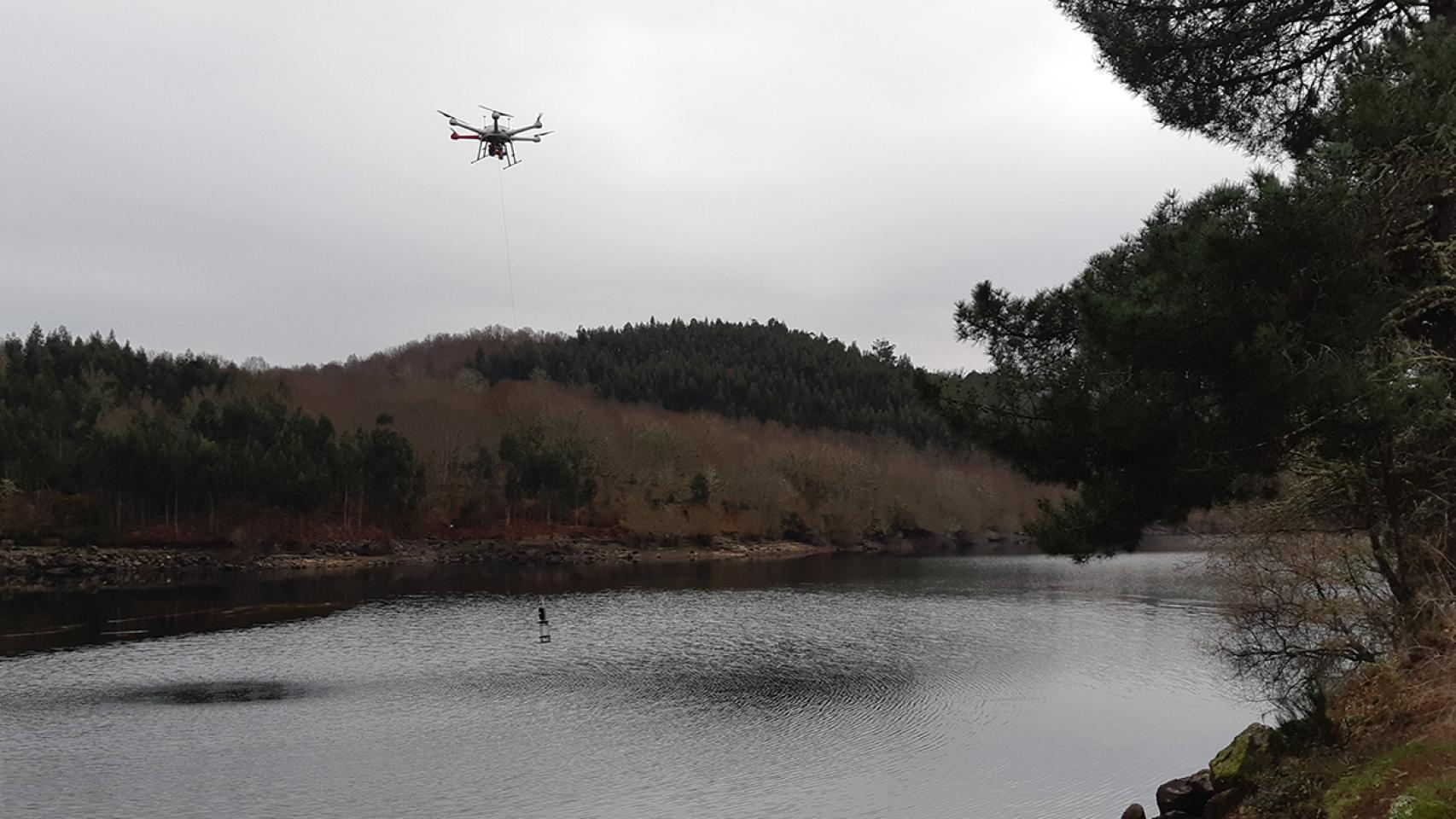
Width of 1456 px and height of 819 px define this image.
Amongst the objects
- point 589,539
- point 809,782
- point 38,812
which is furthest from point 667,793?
point 589,539

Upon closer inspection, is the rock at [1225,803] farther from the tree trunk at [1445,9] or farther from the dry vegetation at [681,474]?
the dry vegetation at [681,474]

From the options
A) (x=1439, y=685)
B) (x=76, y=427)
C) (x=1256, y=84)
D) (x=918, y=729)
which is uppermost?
(x=76, y=427)

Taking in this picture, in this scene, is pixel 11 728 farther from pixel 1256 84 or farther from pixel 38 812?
pixel 1256 84

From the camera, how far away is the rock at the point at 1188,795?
15422 mm

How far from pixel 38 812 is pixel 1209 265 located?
74.3 feet

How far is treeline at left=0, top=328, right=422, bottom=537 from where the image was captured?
8138cm

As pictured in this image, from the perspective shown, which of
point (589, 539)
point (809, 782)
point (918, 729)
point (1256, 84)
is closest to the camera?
point (1256, 84)

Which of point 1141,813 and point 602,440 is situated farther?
point 602,440

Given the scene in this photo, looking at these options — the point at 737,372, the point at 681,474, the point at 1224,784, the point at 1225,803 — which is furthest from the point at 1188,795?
the point at 737,372

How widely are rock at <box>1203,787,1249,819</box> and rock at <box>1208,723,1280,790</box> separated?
0.44 feet

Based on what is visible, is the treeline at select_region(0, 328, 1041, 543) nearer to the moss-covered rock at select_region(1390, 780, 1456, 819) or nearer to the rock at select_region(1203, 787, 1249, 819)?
the rock at select_region(1203, 787, 1249, 819)

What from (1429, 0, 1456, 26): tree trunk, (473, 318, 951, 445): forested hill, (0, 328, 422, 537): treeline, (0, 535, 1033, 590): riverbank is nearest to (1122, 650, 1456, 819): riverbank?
(1429, 0, 1456, 26): tree trunk

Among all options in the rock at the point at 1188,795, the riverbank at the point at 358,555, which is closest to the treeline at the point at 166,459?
the riverbank at the point at 358,555

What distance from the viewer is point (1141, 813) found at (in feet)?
52.0
